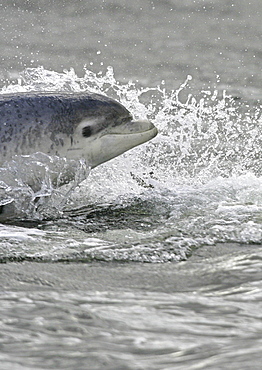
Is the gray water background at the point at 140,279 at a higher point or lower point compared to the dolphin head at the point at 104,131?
lower

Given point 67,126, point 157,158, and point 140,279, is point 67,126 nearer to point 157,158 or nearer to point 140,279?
point 157,158

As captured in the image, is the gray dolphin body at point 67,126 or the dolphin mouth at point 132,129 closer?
the gray dolphin body at point 67,126

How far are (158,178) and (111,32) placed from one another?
24.6ft

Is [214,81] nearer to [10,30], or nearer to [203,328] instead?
[10,30]

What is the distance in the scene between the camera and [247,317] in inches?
143

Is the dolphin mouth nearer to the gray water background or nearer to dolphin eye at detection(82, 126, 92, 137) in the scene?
dolphin eye at detection(82, 126, 92, 137)

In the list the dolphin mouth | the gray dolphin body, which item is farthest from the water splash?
the dolphin mouth

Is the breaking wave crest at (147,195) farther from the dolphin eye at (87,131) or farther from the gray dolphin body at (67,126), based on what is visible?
the dolphin eye at (87,131)

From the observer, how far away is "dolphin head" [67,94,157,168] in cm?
609

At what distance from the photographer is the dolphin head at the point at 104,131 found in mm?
6090

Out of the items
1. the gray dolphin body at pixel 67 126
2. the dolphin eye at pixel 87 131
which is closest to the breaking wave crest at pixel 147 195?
the gray dolphin body at pixel 67 126

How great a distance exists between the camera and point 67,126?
6066mm

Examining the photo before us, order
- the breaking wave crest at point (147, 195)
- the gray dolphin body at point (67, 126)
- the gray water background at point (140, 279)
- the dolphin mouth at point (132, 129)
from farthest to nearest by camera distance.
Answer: the dolphin mouth at point (132, 129) → the gray dolphin body at point (67, 126) → the breaking wave crest at point (147, 195) → the gray water background at point (140, 279)

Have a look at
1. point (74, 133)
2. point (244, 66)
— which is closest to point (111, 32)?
point (244, 66)
